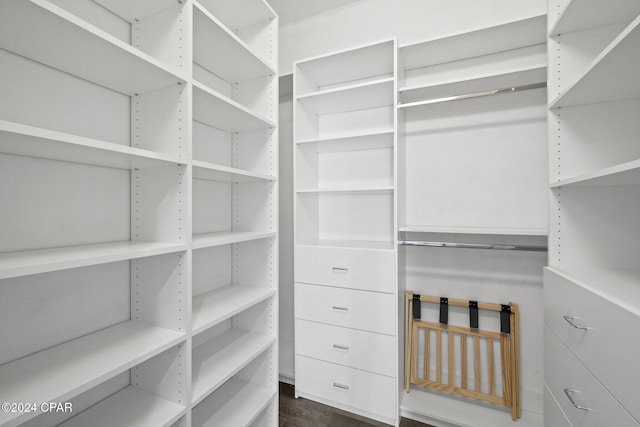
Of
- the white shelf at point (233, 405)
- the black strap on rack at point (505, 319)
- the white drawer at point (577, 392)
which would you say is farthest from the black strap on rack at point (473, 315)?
the white shelf at point (233, 405)

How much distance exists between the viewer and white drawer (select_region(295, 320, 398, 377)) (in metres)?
1.77

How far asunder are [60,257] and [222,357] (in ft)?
3.06

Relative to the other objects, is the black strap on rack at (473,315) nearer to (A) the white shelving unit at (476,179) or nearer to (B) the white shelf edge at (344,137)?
(A) the white shelving unit at (476,179)

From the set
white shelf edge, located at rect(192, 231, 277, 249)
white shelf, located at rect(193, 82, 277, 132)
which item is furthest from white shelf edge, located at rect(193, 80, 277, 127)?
white shelf edge, located at rect(192, 231, 277, 249)

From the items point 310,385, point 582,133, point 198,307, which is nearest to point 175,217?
point 198,307

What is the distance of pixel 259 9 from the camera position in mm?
1614

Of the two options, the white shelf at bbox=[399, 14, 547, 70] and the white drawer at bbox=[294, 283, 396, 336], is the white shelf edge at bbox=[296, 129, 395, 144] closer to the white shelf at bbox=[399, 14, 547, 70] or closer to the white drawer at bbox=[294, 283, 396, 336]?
the white shelf at bbox=[399, 14, 547, 70]

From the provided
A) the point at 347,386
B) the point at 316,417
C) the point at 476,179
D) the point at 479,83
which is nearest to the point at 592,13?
the point at 479,83

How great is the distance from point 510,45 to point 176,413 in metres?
2.55

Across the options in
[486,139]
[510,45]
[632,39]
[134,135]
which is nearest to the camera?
[632,39]

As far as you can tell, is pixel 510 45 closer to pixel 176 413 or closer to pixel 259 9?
pixel 259 9

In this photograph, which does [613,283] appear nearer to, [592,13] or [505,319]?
[505,319]

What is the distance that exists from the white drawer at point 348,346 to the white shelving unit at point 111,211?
0.48m

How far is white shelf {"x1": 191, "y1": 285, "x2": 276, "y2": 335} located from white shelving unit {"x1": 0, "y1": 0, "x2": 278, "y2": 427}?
0.01 m
